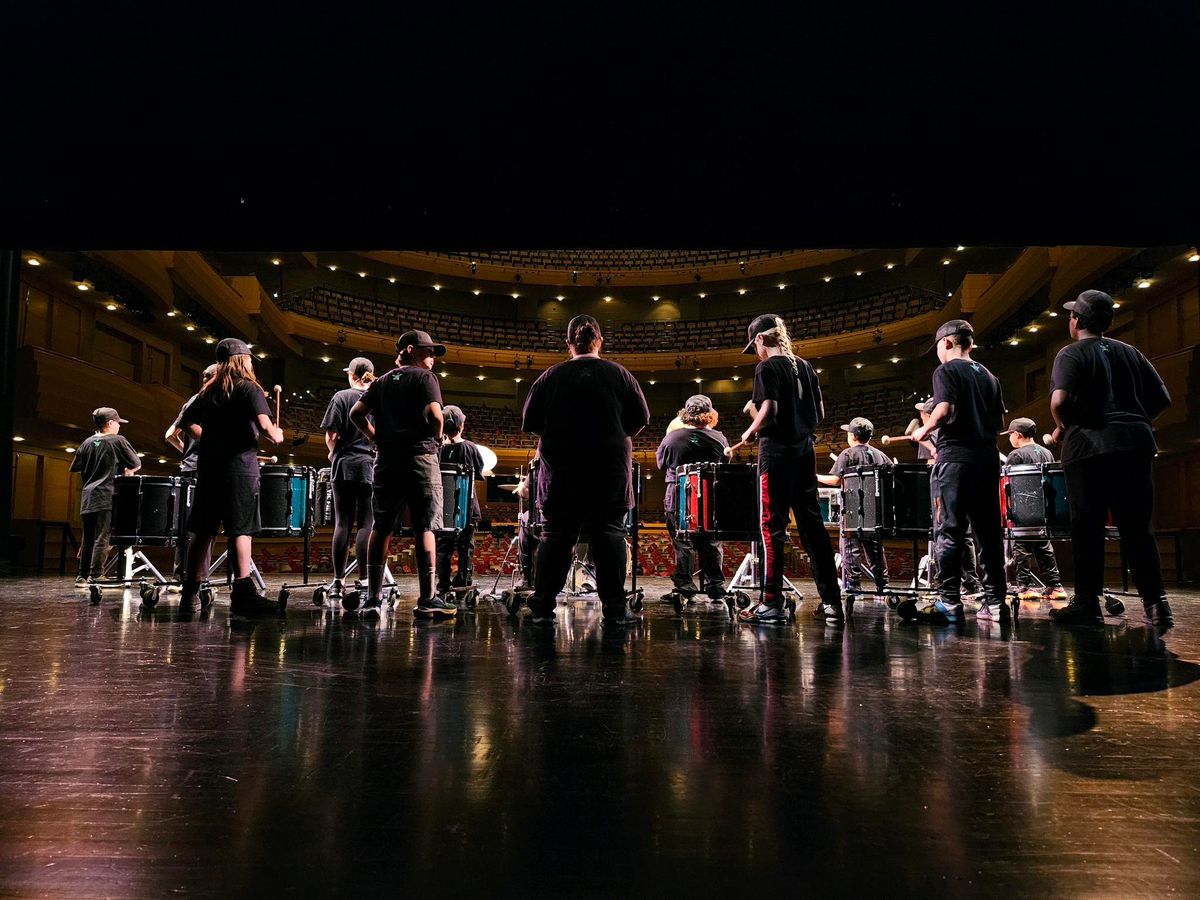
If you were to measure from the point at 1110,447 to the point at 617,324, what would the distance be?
21.7m

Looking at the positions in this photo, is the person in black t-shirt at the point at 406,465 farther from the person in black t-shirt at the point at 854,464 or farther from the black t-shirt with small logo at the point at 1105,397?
the person in black t-shirt at the point at 854,464

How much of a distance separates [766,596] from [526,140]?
2.51 m

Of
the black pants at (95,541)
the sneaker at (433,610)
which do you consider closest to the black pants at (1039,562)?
A: the sneaker at (433,610)

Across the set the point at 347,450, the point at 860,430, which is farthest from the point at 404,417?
the point at 860,430

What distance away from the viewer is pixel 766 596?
3.67 m

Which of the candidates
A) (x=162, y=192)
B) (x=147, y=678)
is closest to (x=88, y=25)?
(x=162, y=192)

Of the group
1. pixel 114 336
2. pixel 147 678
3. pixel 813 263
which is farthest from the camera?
pixel 813 263

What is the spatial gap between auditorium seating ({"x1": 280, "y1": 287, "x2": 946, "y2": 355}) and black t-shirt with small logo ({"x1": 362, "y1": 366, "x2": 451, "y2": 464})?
18.3 meters

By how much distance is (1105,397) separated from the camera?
137 inches

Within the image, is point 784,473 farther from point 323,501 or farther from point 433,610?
point 323,501

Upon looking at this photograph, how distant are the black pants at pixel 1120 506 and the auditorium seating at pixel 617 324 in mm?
17821

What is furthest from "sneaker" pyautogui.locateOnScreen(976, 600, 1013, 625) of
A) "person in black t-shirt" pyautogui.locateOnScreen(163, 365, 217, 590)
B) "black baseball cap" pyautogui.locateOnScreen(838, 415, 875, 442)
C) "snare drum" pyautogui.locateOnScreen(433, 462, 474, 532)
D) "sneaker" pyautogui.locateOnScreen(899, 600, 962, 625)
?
"person in black t-shirt" pyautogui.locateOnScreen(163, 365, 217, 590)

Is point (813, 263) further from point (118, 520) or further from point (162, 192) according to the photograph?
point (162, 192)

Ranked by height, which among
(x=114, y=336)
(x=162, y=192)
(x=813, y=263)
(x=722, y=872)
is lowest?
(x=722, y=872)
